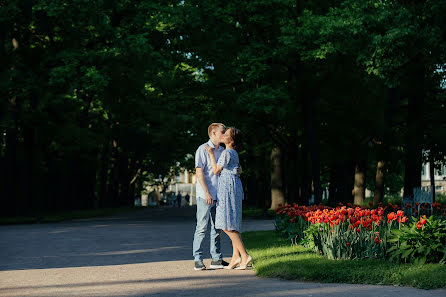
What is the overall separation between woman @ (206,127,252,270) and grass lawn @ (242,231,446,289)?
0.46 m

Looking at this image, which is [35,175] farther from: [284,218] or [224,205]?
[224,205]

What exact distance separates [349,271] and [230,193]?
2043mm

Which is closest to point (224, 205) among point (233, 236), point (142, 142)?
point (233, 236)

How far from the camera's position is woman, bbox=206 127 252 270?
9180 millimetres

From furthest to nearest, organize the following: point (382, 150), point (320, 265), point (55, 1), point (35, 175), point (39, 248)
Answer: point (35, 175), point (382, 150), point (55, 1), point (39, 248), point (320, 265)

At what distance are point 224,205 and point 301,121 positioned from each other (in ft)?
57.0

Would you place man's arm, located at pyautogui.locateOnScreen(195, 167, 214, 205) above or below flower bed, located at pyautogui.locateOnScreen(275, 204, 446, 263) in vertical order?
above

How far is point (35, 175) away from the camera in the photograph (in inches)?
1280

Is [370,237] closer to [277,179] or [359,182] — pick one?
[277,179]

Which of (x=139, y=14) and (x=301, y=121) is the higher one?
(x=139, y=14)

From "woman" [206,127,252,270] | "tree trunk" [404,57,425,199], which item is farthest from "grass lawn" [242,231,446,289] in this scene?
"tree trunk" [404,57,425,199]

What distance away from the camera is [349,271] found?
8.01 metres

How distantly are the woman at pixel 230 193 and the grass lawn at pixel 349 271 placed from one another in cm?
46

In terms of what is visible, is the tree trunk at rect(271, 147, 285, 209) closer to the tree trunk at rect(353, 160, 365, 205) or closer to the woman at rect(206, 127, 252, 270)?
the tree trunk at rect(353, 160, 365, 205)
